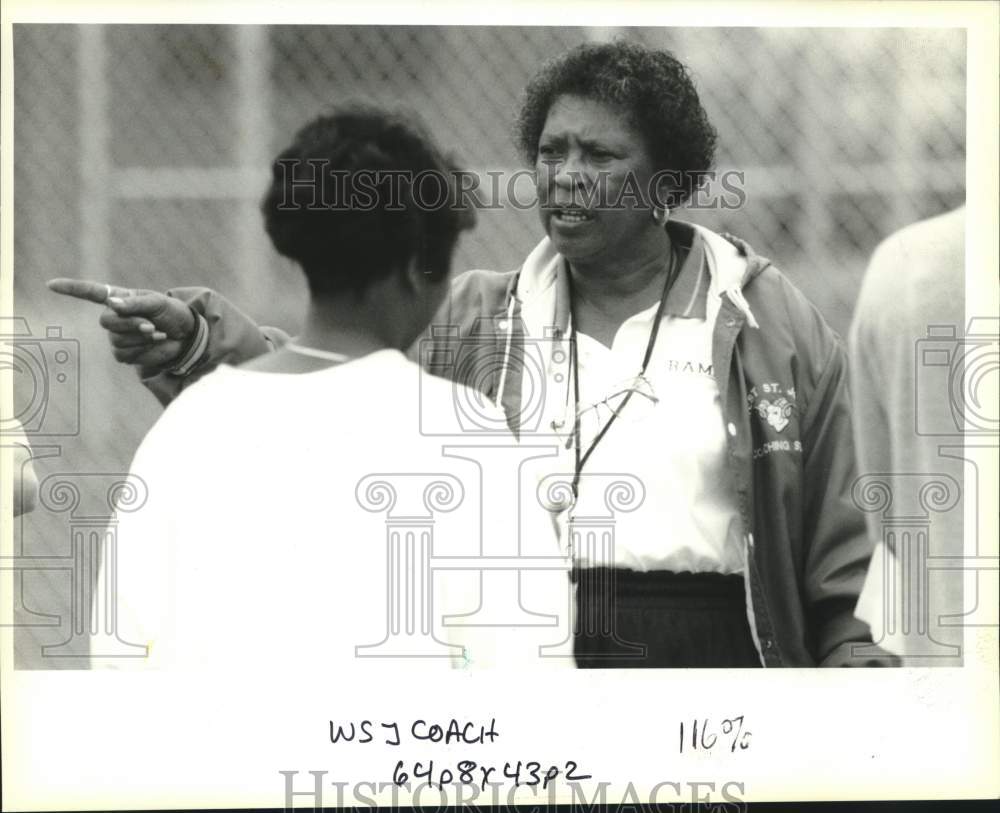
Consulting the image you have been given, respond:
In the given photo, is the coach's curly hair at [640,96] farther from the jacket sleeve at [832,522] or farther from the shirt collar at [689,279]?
the jacket sleeve at [832,522]

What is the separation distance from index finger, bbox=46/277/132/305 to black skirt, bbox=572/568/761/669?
1.58 m

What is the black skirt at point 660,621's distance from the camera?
409cm

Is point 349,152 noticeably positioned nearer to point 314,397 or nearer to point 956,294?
point 314,397

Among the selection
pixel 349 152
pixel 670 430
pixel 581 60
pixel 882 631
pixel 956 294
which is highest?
pixel 581 60

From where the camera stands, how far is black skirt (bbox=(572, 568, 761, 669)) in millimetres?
4094

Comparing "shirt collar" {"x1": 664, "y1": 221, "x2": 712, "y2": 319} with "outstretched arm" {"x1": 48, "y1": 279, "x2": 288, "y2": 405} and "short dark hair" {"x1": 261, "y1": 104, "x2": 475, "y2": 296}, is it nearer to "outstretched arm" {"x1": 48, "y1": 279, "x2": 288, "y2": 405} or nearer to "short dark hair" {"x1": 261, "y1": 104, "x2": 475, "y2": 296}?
"short dark hair" {"x1": 261, "y1": 104, "x2": 475, "y2": 296}

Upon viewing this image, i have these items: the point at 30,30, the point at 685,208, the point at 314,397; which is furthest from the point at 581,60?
the point at 30,30

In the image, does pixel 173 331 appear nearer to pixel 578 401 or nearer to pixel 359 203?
pixel 359 203

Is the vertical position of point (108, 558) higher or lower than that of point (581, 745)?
higher

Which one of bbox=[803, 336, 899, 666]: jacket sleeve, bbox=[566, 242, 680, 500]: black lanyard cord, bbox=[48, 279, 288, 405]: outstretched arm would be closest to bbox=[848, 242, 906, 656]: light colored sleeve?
bbox=[803, 336, 899, 666]: jacket sleeve

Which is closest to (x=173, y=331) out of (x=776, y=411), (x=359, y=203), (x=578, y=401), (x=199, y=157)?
(x=199, y=157)

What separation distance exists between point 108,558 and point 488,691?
1.19 meters

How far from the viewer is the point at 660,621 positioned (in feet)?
13.5

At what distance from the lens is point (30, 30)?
415 cm
